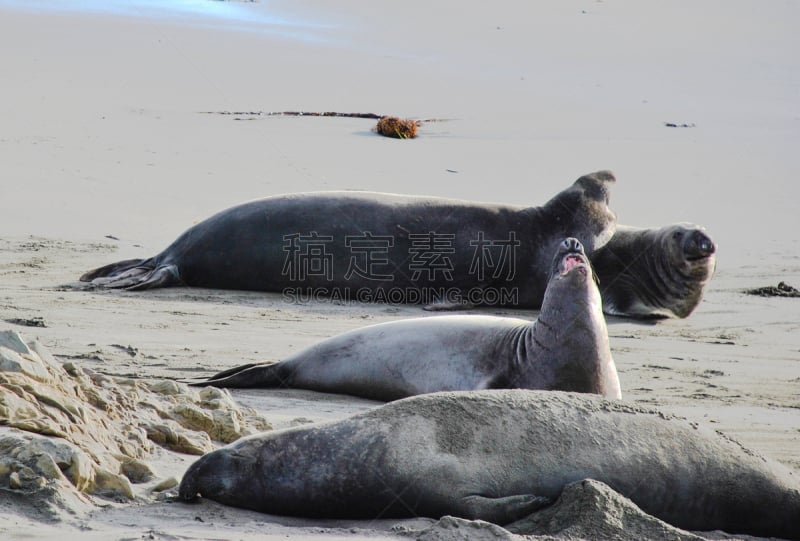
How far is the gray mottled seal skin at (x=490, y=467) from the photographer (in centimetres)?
339

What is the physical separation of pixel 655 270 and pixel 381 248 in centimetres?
216

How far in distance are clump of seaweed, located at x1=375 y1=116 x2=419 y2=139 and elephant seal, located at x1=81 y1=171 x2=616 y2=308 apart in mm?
4545

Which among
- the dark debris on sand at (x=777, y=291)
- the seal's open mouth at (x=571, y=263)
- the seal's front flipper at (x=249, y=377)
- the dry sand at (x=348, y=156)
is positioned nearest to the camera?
the seal's open mouth at (x=571, y=263)

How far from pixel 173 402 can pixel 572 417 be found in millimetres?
1561

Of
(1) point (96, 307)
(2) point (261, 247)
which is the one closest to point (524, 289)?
(2) point (261, 247)

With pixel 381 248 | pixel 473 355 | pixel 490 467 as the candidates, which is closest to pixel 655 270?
pixel 381 248

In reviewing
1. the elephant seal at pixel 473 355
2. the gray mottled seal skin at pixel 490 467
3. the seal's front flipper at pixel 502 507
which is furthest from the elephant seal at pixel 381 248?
the seal's front flipper at pixel 502 507

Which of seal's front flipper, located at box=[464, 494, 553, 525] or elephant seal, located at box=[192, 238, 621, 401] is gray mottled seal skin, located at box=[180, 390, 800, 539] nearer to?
seal's front flipper, located at box=[464, 494, 553, 525]

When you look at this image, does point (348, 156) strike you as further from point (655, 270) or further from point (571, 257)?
point (571, 257)

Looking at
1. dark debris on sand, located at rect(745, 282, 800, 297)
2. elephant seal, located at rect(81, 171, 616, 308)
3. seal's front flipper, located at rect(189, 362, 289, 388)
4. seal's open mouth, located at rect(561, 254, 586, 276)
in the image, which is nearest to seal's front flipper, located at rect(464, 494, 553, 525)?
seal's open mouth, located at rect(561, 254, 586, 276)

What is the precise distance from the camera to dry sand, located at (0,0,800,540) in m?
5.95

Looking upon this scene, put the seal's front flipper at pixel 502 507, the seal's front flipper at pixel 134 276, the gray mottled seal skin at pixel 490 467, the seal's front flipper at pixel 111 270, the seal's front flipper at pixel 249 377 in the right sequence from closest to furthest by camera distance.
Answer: the seal's front flipper at pixel 502 507
the gray mottled seal skin at pixel 490 467
the seal's front flipper at pixel 249 377
the seal's front flipper at pixel 134 276
the seal's front flipper at pixel 111 270

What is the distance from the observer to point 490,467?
3.41 metres

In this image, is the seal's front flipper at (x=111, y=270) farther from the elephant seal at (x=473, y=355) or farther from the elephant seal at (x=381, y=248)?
the elephant seal at (x=473, y=355)
